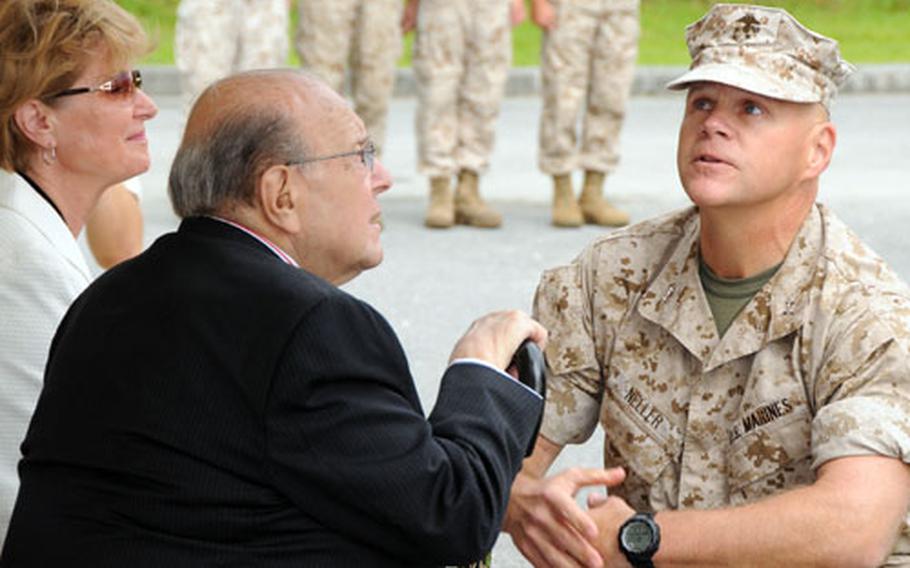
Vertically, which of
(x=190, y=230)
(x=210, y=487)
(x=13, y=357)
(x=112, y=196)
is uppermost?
(x=190, y=230)

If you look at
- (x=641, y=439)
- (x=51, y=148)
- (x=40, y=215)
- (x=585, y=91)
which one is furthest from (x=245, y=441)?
(x=585, y=91)

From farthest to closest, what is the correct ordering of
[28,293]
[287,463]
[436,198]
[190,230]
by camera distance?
[436,198] → [28,293] → [190,230] → [287,463]

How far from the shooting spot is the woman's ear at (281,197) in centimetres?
275

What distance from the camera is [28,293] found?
11.5 ft

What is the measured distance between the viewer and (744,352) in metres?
3.21

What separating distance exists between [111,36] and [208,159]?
1.19 meters

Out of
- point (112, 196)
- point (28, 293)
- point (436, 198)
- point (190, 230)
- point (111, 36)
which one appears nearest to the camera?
point (190, 230)

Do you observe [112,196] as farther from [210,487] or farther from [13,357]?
[210,487]

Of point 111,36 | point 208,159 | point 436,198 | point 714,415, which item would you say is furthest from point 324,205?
point 436,198

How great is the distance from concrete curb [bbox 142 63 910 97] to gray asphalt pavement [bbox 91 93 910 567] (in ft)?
1.14

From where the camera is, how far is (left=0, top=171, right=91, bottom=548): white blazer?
3381 mm

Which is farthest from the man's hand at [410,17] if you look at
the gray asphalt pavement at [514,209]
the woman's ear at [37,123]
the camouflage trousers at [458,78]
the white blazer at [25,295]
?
the white blazer at [25,295]

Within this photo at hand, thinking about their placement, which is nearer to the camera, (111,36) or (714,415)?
(714,415)

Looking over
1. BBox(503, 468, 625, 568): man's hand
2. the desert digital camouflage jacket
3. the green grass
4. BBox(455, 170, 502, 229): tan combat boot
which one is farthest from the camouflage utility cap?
the green grass
